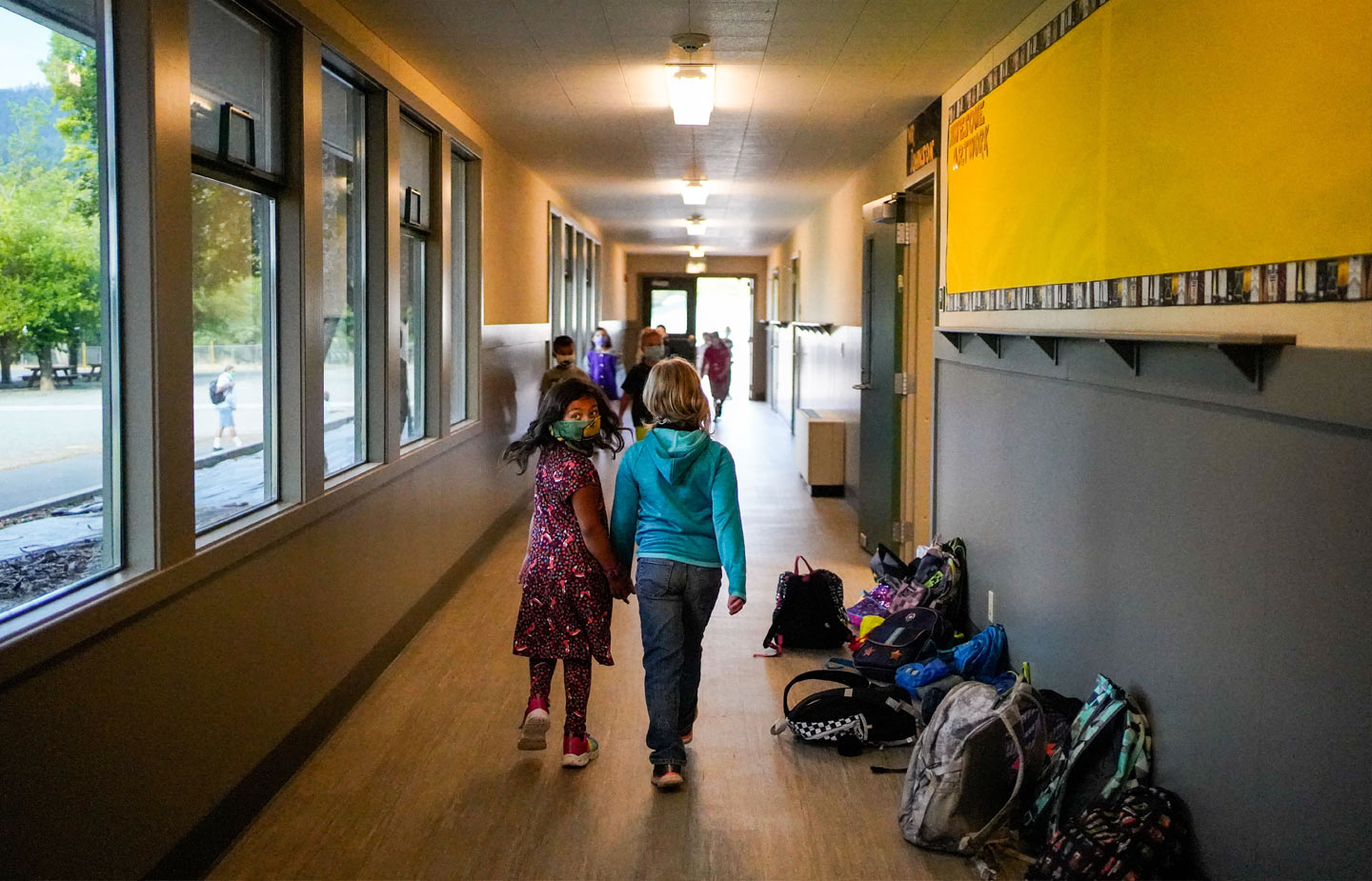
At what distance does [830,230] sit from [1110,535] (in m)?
8.30

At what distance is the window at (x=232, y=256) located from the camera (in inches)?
138

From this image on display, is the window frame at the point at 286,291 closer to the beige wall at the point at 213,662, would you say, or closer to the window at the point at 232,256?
the window at the point at 232,256

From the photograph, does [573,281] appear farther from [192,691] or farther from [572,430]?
[192,691]

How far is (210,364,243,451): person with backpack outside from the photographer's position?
367 centimetres

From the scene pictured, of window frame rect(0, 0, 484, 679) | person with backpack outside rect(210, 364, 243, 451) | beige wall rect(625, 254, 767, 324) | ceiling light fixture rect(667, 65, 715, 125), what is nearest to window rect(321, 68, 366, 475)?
window frame rect(0, 0, 484, 679)

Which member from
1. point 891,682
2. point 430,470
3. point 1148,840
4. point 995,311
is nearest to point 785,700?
point 891,682

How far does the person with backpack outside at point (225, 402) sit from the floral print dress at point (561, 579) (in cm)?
96

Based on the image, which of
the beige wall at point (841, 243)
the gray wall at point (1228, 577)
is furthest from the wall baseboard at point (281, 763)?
the beige wall at point (841, 243)

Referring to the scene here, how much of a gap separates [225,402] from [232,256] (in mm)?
455

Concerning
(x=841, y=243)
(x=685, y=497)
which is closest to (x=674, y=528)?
(x=685, y=497)

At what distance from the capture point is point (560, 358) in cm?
952

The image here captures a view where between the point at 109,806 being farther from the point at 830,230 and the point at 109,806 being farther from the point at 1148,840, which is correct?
the point at 830,230

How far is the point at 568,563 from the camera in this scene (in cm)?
399

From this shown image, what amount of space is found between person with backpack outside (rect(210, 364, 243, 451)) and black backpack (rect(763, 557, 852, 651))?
8.69 ft
